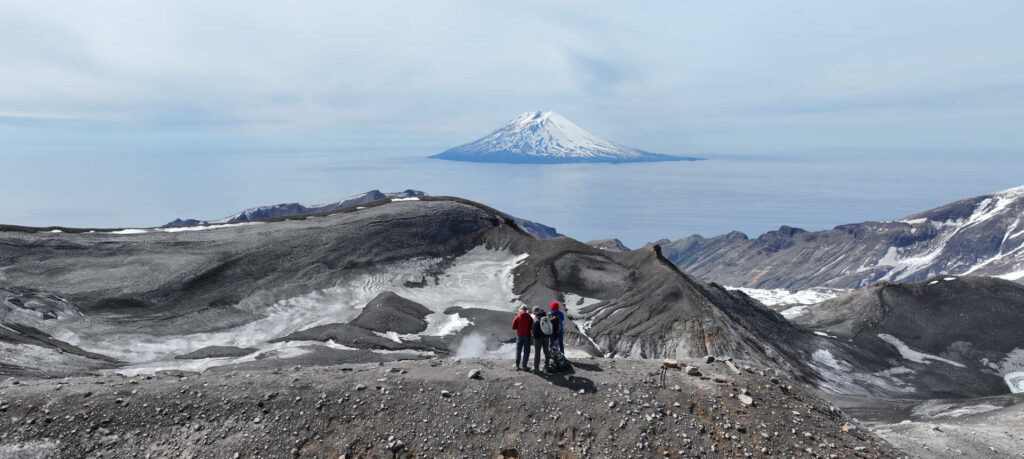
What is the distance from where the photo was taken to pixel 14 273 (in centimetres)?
4194

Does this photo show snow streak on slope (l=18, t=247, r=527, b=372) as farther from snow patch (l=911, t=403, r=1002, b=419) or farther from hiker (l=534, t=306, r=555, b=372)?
snow patch (l=911, t=403, r=1002, b=419)

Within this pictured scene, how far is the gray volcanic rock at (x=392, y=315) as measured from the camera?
4412cm

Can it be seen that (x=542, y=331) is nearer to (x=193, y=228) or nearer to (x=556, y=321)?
(x=556, y=321)

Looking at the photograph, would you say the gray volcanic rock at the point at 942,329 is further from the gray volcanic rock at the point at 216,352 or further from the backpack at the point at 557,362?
the gray volcanic rock at the point at 216,352

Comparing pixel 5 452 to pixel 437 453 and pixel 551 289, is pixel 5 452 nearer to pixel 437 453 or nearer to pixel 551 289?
pixel 437 453

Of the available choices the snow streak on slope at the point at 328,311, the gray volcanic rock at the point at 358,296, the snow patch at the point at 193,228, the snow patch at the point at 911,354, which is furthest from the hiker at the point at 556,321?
the snow patch at the point at 911,354

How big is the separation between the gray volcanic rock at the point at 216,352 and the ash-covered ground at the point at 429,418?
16.4m

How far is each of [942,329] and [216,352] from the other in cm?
7027

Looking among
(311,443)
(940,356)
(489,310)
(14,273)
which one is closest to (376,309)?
(489,310)

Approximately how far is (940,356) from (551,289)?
4088cm

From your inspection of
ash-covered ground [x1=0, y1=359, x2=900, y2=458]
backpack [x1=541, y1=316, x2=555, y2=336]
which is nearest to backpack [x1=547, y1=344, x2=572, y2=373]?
ash-covered ground [x1=0, y1=359, x2=900, y2=458]

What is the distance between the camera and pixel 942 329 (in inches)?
2474

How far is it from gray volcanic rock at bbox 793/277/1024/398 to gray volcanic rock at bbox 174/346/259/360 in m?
56.0

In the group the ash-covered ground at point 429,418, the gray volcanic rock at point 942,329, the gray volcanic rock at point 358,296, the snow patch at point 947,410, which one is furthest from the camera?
the gray volcanic rock at point 942,329
